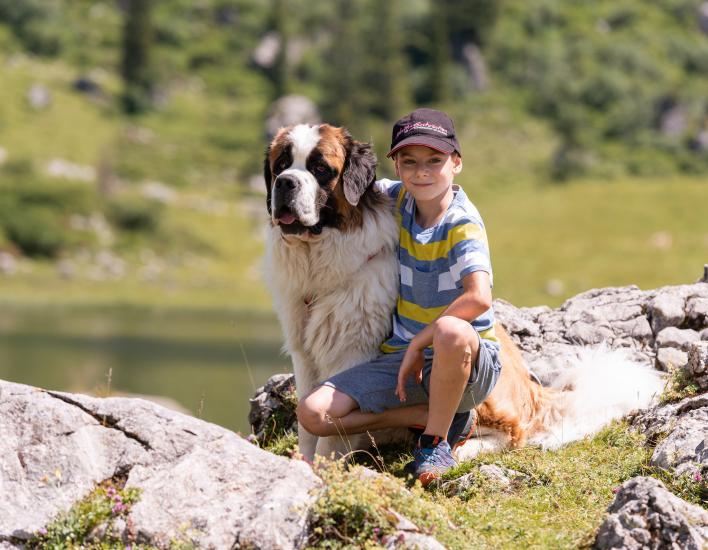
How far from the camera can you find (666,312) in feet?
26.2

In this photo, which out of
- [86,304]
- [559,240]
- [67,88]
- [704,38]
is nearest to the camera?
[86,304]

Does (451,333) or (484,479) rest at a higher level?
(451,333)

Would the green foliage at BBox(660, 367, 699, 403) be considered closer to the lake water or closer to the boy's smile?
the boy's smile

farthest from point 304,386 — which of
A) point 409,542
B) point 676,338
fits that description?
point 676,338

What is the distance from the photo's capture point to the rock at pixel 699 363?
6.40 meters

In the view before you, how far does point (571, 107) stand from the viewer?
312 ft

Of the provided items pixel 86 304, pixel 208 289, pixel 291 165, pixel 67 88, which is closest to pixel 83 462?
pixel 291 165

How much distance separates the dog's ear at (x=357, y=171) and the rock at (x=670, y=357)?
106 inches

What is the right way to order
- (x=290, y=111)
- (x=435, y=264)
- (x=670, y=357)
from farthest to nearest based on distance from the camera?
(x=290, y=111) < (x=670, y=357) < (x=435, y=264)

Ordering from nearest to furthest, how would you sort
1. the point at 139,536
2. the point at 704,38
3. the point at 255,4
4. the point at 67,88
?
the point at 139,536 → the point at 67,88 → the point at 704,38 → the point at 255,4

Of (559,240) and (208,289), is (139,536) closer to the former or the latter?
(208,289)

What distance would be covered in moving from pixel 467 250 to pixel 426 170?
21.7 inches

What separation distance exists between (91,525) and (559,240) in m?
62.1

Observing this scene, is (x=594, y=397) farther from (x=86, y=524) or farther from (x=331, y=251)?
(x=86, y=524)
